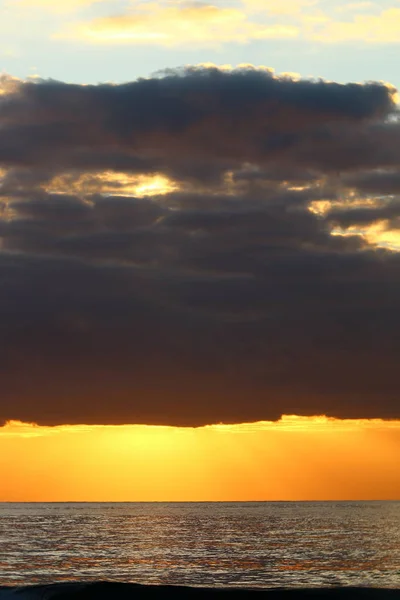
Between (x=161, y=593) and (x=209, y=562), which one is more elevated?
(x=161, y=593)

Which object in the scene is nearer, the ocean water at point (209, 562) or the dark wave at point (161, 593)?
the dark wave at point (161, 593)

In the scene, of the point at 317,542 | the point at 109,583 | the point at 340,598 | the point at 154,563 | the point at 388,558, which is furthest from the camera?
the point at 317,542

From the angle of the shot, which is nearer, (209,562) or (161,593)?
(161,593)

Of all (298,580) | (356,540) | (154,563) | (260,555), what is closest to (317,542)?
(356,540)

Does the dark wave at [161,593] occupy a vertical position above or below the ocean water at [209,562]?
above

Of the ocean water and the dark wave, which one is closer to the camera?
the dark wave

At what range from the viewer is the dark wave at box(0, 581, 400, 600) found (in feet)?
186

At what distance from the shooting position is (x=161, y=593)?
59688mm

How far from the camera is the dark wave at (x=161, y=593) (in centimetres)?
5672

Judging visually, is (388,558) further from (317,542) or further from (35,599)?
(35,599)

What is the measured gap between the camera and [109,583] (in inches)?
2354

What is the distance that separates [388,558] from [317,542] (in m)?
34.2

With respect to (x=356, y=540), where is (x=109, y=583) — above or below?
above

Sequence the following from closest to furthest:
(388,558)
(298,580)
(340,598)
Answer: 1. (340,598)
2. (298,580)
3. (388,558)
